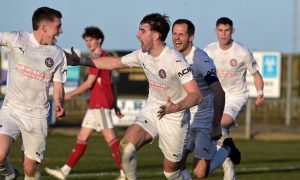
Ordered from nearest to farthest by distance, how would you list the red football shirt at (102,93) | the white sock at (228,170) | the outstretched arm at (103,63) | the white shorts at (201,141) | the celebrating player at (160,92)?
the celebrating player at (160,92) < the outstretched arm at (103,63) < the white shorts at (201,141) < the white sock at (228,170) < the red football shirt at (102,93)

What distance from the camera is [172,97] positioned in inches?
482

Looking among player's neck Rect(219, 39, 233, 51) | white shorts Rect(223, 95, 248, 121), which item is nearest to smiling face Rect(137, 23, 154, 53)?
white shorts Rect(223, 95, 248, 121)

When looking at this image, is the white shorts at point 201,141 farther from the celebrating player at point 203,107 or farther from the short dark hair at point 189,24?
the short dark hair at point 189,24

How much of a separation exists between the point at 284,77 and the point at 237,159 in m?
24.4

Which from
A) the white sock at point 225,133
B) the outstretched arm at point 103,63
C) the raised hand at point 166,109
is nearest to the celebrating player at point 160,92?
the outstretched arm at point 103,63

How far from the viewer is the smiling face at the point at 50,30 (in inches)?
470

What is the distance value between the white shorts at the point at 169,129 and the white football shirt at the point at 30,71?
1.21m

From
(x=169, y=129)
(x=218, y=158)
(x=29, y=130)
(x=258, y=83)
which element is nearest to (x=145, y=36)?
(x=169, y=129)

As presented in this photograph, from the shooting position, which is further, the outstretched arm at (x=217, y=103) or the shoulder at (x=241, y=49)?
the shoulder at (x=241, y=49)

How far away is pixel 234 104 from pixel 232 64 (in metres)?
0.62

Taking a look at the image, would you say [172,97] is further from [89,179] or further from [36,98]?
[89,179]

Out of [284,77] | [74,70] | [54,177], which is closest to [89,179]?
[54,177]

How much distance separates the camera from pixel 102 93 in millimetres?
17766

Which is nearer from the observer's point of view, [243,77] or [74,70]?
[243,77]
